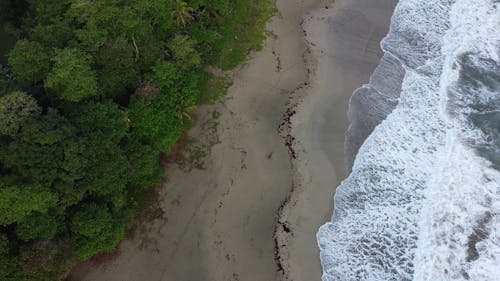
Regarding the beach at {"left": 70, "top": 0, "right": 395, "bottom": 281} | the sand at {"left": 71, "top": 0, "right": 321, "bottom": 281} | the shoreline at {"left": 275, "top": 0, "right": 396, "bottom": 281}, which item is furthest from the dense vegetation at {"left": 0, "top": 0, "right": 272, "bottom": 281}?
the shoreline at {"left": 275, "top": 0, "right": 396, "bottom": 281}

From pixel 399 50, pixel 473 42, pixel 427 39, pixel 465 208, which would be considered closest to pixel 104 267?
pixel 465 208

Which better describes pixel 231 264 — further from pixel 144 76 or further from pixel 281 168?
pixel 144 76

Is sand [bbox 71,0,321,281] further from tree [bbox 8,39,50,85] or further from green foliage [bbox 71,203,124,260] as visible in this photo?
tree [bbox 8,39,50,85]

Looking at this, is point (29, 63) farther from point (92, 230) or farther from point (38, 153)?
point (92, 230)

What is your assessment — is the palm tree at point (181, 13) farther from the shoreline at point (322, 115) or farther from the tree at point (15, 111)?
the tree at point (15, 111)

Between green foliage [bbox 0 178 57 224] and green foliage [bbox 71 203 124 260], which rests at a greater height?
green foliage [bbox 0 178 57 224]

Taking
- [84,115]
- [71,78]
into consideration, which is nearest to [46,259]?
[84,115]
